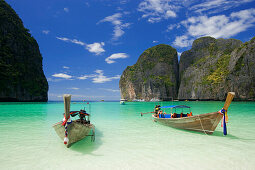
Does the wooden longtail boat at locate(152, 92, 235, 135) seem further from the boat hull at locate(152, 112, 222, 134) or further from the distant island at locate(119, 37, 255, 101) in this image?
the distant island at locate(119, 37, 255, 101)

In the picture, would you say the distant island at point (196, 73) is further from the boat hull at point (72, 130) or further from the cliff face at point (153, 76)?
the boat hull at point (72, 130)

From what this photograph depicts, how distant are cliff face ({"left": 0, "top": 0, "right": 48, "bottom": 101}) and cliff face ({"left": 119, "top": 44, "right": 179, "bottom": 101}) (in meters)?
76.6

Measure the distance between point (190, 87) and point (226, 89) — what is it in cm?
3185

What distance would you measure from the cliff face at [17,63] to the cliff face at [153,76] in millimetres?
76614

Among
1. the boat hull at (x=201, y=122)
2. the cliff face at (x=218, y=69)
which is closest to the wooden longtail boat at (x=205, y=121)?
the boat hull at (x=201, y=122)

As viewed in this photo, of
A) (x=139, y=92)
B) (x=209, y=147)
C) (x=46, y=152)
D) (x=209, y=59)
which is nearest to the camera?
(x=46, y=152)

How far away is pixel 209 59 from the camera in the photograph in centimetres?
10512

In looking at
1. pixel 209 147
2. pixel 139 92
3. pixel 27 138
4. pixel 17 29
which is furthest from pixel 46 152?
pixel 139 92

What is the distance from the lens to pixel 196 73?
4264 inches

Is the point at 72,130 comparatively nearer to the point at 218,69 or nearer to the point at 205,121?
the point at 205,121

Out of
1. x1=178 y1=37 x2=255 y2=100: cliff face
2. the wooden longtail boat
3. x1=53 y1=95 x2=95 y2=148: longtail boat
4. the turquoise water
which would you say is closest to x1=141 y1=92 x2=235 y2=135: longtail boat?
the wooden longtail boat

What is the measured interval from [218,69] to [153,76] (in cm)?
5144

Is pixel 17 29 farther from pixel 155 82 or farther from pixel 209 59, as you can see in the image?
pixel 209 59

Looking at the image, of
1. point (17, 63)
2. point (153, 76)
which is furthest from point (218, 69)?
point (17, 63)
